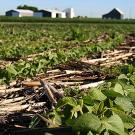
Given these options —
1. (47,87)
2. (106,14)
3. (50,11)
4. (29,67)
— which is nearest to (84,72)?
(29,67)

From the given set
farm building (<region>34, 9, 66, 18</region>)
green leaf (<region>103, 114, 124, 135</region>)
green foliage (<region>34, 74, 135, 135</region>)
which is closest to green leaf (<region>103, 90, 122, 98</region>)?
green foliage (<region>34, 74, 135, 135</region>)

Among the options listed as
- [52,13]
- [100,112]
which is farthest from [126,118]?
[52,13]

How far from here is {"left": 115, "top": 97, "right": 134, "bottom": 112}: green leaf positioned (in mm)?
4250

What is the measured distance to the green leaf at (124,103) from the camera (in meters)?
4.25

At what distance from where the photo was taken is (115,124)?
3732 mm

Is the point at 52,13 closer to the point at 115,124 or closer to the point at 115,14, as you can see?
the point at 115,14

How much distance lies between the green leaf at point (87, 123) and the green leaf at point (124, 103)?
645mm

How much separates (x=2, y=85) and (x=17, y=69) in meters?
1.15

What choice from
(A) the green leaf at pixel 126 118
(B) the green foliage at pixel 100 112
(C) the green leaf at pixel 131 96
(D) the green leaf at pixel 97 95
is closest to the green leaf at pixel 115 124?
(B) the green foliage at pixel 100 112

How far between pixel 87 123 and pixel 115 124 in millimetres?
272

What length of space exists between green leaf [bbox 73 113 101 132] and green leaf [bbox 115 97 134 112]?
2.12 feet

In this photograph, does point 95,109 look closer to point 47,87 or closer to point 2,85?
point 47,87

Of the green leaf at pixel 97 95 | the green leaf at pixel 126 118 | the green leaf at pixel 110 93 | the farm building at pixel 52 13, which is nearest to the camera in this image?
the green leaf at pixel 126 118

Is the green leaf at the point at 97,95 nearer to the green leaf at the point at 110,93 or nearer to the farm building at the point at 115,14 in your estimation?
the green leaf at the point at 110,93
